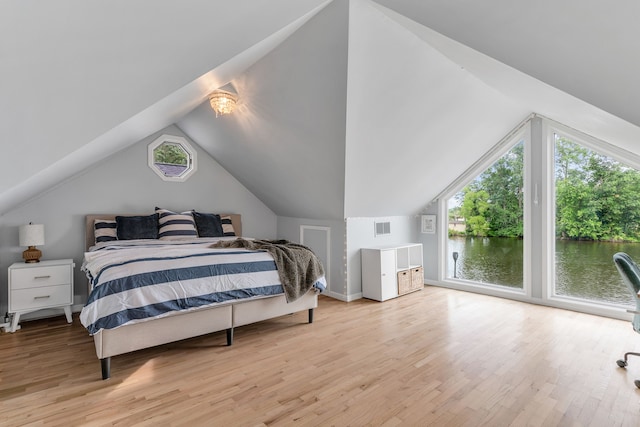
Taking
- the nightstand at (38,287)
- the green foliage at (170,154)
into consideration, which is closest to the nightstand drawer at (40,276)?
the nightstand at (38,287)

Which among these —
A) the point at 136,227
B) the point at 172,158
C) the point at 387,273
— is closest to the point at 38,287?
the point at 136,227

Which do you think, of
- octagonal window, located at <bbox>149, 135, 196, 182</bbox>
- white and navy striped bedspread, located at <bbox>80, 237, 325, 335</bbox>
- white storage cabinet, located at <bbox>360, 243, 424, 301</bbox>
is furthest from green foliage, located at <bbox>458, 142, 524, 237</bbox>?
octagonal window, located at <bbox>149, 135, 196, 182</bbox>

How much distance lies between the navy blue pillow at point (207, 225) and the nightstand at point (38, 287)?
57.8 inches

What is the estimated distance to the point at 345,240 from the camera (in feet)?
13.9

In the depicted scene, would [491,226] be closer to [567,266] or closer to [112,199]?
[567,266]

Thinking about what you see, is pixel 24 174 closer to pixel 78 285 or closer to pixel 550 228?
pixel 78 285

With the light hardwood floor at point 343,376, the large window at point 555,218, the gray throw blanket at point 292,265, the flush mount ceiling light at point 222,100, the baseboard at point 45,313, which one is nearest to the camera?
the light hardwood floor at point 343,376

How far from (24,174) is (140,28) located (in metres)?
1.38

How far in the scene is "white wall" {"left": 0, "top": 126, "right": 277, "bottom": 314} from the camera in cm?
357

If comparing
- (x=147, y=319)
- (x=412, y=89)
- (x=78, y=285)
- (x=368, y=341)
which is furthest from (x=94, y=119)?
(x=78, y=285)

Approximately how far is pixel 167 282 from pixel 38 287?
1.87 m

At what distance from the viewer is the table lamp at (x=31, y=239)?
10.7 feet

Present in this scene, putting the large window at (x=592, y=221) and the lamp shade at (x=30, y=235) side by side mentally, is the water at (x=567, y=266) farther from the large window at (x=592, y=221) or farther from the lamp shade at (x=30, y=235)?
the lamp shade at (x=30, y=235)

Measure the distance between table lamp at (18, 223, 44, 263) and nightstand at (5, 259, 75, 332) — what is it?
0.14 m
